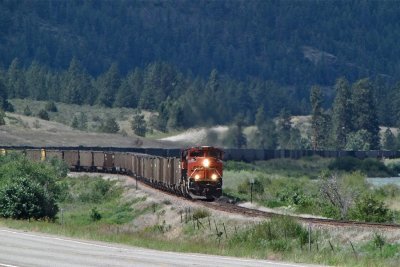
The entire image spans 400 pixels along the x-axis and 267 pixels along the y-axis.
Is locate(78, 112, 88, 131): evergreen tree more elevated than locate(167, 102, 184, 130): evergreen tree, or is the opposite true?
locate(167, 102, 184, 130): evergreen tree

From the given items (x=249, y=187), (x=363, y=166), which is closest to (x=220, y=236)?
(x=249, y=187)

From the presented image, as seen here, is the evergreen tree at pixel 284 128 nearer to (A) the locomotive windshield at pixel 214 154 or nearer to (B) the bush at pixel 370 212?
(A) the locomotive windshield at pixel 214 154

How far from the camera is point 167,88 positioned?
7731 inches

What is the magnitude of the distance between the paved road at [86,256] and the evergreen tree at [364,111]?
133 meters

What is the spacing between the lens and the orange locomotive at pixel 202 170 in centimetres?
5272

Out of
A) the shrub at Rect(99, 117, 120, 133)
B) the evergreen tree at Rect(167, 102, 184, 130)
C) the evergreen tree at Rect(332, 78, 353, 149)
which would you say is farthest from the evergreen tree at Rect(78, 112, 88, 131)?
the evergreen tree at Rect(167, 102, 184, 130)

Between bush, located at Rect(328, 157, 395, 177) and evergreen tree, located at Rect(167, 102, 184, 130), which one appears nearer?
evergreen tree, located at Rect(167, 102, 184, 130)

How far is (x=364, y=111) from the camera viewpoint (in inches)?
6673

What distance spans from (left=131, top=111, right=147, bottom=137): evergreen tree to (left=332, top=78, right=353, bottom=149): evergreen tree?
27.5m

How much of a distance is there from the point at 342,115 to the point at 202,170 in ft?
383

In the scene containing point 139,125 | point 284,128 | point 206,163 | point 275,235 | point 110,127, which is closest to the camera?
point 275,235

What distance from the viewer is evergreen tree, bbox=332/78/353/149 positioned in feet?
539

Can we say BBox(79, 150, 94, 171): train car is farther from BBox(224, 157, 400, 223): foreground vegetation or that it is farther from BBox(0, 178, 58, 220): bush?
BBox(0, 178, 58, 220): bush

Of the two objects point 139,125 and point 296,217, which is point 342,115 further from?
point 296,217
